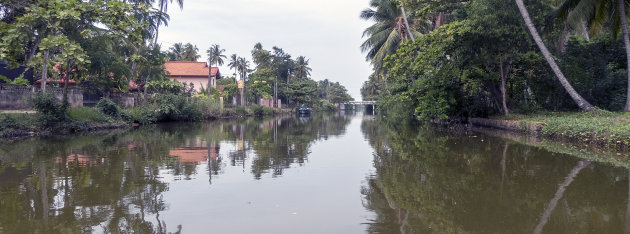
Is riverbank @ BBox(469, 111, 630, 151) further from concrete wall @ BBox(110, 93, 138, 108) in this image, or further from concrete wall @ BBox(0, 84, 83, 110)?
concrete wall @ BBox(110, 93, 138, 108)

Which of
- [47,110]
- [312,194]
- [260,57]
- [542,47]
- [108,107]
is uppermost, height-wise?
[260,57]

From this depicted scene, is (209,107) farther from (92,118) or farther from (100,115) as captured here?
(92,118)

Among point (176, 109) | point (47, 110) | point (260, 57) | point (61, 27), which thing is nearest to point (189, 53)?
point (260, 57)

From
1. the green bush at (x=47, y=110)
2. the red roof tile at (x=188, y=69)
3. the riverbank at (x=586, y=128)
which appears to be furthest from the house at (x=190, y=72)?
the riverbank at (x=586, y=128)

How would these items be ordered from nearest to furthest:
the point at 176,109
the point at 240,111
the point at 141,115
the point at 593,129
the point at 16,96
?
the point at 593,129, the point at 16,96, the point at 141,115, the point at 176,109, the point at 240,111

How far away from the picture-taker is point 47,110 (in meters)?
17.9

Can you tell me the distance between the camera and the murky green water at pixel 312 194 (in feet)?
15.0

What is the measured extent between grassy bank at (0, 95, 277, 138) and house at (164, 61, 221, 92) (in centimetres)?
1087

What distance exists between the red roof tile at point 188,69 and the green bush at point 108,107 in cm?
2388

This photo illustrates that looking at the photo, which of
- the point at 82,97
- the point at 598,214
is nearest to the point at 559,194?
the point at 598,214

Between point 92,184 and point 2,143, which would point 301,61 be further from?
point 92,184

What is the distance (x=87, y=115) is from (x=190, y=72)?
90.1 ft

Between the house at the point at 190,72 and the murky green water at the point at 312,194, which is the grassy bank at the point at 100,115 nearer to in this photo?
the murky green water at the point at 312,194

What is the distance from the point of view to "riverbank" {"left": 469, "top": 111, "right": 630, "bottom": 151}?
36.7 ft
